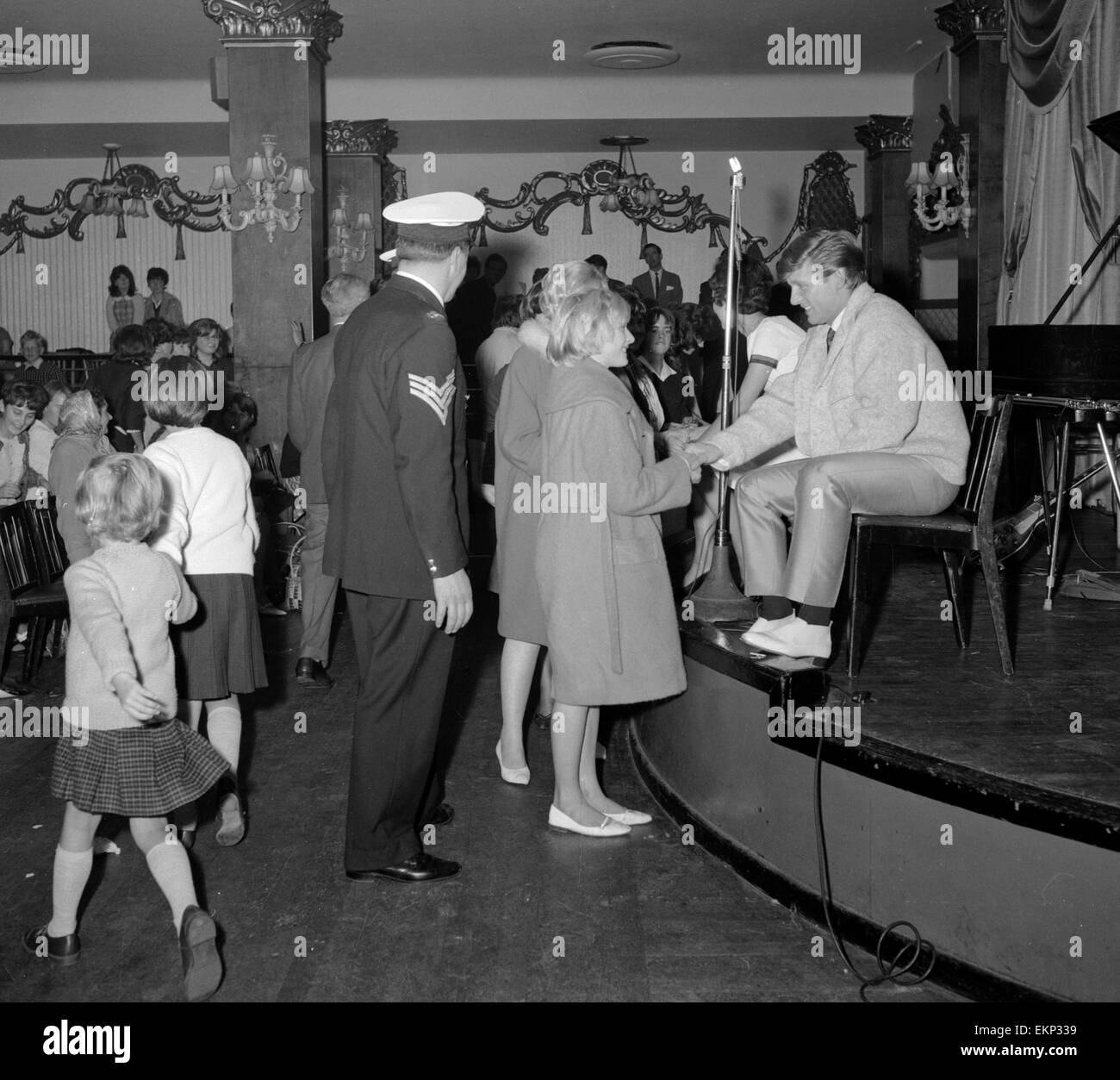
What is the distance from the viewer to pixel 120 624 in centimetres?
275

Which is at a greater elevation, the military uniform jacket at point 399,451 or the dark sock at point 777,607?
the military uniform jacket at point 399,451

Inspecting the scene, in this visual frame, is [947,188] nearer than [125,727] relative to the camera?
No

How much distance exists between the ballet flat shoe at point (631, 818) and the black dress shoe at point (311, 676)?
6.24 feet

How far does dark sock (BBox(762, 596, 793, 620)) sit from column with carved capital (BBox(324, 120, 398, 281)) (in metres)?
9.06

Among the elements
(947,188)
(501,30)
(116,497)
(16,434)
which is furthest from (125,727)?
(947,188)

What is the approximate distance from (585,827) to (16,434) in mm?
3450

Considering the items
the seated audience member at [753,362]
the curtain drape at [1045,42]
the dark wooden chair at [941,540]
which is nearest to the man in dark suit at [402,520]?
the dark wooden chair at [941,540]
